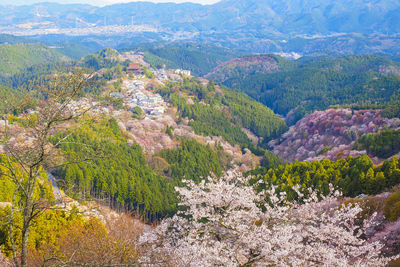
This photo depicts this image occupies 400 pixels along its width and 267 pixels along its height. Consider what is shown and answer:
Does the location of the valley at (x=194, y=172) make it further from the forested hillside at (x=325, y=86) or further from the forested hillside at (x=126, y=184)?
the forested hillside at (x=325, y=86)

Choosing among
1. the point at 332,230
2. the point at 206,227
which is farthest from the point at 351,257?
the point at 206,227

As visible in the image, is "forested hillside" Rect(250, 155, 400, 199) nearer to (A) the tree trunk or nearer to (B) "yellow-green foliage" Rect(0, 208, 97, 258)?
(A) the tree trunk

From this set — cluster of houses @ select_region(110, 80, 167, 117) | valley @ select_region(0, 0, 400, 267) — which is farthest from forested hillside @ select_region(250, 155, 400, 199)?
cluster of houses @ select_region(110, 80, 167, 117)

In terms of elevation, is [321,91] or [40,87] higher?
[40,87]

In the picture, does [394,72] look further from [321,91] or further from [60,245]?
[60,245]

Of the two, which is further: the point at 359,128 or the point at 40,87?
the point at 359,128

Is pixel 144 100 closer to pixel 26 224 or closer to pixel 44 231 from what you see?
pixel 44 231

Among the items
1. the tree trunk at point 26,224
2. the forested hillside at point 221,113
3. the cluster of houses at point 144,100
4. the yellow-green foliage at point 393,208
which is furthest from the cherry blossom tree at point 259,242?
the cluster of houses at point 144,100
